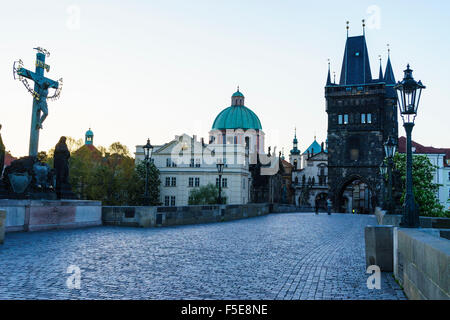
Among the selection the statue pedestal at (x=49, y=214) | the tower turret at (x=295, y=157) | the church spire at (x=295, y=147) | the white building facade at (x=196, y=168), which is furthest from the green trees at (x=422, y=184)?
the church spire at (x=295, y=147)

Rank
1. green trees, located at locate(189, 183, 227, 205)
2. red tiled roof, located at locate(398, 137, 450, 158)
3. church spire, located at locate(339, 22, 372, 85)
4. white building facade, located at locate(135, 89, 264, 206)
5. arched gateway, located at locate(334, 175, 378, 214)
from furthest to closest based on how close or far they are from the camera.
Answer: arched gateway, located at locate(334, 175, 378, 214) → red tiled roof, located at locate(398, 137, 450, 158) → church spire, located at locate(339, 22, 372, 85) → white building facade, located at locate(135, 89, 264, 206) → green trees, located at locate(189, 183, 227, 205)

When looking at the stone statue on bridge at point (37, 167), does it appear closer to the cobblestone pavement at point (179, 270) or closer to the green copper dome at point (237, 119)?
the cobblestone pavement at point (179, 270)

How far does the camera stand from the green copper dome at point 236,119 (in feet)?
276

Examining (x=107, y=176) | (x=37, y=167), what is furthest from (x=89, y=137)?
(x=37, y=167)

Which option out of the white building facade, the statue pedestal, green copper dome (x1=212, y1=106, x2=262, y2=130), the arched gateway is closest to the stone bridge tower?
the arched gateway

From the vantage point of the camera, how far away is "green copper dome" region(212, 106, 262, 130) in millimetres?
84000

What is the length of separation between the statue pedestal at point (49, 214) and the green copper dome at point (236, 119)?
6825 cm

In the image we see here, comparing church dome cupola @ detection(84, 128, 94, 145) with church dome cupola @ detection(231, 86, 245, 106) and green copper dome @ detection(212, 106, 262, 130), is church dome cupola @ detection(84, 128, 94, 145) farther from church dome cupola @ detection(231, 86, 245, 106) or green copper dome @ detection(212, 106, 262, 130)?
church dome cupola @ detection(231, 86, 245, 106)

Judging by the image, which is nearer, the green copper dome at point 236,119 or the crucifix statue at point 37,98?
the crucifix statue at point 37,98

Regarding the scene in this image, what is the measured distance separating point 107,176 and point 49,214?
4169cm

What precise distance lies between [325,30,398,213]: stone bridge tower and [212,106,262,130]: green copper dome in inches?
771
